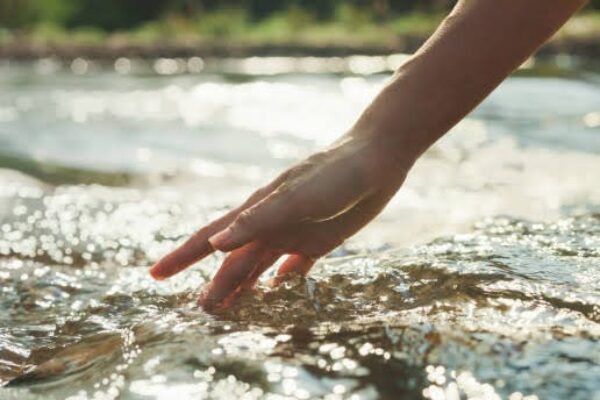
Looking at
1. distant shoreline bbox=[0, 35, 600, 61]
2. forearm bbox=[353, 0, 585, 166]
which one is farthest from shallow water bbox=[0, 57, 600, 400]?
distant shoreline bbox=[0, 35, 600, 61]

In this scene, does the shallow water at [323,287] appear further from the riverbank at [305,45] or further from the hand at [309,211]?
the riverbank at [305,45]

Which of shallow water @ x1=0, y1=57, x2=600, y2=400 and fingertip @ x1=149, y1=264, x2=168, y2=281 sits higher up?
fingertip @ x1=149, y1=264, x2=168, y2=281

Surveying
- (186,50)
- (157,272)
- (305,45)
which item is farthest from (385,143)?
(186,50)

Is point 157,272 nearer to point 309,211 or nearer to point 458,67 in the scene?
point 309,211

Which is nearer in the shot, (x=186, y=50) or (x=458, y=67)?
(x=458, y=67)

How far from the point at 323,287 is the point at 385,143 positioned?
0.34 meters

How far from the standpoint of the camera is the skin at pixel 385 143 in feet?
4.90

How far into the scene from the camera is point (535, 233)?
216 cm

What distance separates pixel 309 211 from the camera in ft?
4.88

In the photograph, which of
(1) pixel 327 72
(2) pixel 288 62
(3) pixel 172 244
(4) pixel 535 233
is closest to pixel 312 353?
(4) pixel 535 233

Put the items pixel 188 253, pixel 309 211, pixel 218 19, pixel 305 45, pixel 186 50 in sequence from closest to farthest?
pixel 309 211 < pixel 188 253 < pixel 305 45 < pixel 186 50 < pixel 218 19

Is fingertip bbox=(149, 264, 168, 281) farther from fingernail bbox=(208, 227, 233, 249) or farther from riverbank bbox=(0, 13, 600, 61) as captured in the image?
riverbank bbox=(0, 13, 600, 61)

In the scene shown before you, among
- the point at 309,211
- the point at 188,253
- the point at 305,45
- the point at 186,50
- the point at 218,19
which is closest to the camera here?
the point at 309,211

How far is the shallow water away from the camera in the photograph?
48.2 inches
